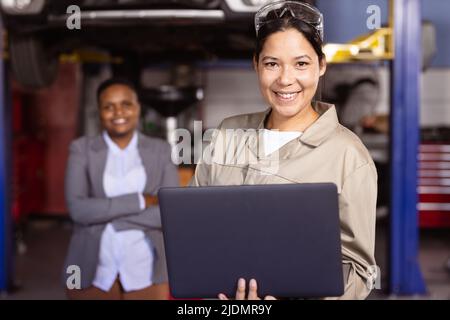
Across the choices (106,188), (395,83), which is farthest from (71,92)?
(106,188)

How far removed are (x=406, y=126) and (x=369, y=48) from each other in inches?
19.2

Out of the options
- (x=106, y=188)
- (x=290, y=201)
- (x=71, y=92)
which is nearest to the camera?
(x=290, y=201)

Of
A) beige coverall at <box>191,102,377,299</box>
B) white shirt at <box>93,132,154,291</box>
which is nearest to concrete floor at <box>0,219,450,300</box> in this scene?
white shirt at <box>93,132,154,291</box>

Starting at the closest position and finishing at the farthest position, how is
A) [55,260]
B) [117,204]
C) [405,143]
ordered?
1. [117,204]
2. [405,143]
3. [55,260]

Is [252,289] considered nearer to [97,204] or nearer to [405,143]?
[97,204]

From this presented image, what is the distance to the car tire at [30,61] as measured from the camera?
2.64m

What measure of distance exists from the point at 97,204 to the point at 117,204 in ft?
0.21

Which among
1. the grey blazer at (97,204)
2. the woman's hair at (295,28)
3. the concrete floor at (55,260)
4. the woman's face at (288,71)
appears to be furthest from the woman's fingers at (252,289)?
the concrete floor at (55,260)

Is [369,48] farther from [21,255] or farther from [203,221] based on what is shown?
[21,255]

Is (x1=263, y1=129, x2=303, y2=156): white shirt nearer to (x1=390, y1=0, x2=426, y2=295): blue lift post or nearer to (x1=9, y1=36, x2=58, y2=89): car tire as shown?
(x1=9, y1=36, x2=58, y2=89): car tire

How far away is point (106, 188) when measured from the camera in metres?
1.84

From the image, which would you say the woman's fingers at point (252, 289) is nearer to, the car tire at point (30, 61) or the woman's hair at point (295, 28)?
the woman's hair at point (295, 28)

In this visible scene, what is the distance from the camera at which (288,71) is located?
111 centimetres

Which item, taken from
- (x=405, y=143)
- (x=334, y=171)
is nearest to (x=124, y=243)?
(x=334, y=171)
